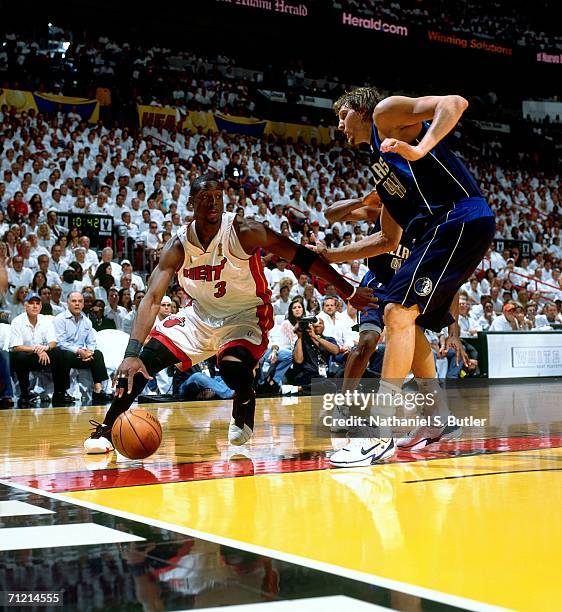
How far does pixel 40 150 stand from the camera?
53.7 ft

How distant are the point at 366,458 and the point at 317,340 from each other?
21.9ft

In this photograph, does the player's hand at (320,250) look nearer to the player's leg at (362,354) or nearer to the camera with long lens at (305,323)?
the player's leg at (362,354)

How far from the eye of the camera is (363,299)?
17.0 feet

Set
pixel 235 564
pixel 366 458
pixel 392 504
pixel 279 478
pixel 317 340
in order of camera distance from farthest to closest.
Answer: pixel 317 340 → pixel 366 458 → pixel 279 478 → pixel 392 504 → pixel 235 564

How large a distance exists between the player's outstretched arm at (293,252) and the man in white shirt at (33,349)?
5343 mm

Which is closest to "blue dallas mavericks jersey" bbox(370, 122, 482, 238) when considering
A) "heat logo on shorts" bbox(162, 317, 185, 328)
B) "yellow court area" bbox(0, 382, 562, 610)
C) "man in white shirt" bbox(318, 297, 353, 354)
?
"yellow court area" bbox(0, 382, 562, 610)

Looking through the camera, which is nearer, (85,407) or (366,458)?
(366,458)

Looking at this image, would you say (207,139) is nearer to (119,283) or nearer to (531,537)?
(119,283)

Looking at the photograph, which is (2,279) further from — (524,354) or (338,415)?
(524,354)

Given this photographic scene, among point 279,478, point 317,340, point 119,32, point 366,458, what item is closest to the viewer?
point 279,478

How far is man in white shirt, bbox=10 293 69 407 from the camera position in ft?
32.5

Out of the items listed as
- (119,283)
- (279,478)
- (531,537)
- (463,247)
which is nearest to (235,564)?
(531,537)

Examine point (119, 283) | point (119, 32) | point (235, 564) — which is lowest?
point (235, 564)

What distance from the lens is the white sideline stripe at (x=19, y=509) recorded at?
3.13 m
